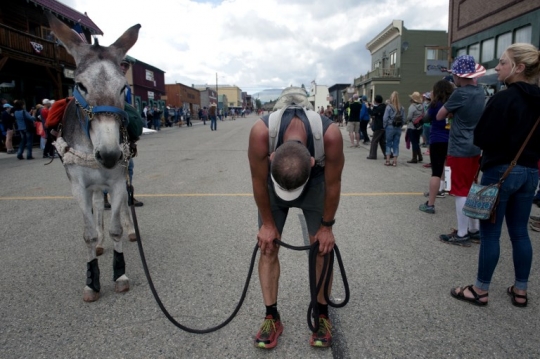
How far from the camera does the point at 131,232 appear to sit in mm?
4734

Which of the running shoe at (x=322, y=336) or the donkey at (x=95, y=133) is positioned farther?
the donkey at (x=95, y=133)

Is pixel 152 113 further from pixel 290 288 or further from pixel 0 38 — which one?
pixel 290 288

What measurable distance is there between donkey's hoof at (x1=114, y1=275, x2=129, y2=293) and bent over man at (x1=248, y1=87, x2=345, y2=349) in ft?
4.76

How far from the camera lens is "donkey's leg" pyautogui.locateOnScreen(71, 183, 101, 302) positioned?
127 inches

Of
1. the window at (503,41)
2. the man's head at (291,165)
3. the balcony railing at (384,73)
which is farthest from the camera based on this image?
the balcony railing at (384,73)

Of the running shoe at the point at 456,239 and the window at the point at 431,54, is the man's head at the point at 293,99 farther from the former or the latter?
the window at the point at 431,54

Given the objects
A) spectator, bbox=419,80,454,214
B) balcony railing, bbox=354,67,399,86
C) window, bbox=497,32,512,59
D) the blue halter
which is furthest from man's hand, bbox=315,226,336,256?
balcony railing, bbox=354,67,399,86

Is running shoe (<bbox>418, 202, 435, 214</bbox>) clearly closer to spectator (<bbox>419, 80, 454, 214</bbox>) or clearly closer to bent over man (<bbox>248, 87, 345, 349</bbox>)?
spectator (<bbox>419, 80, 454, 214</bbox>)

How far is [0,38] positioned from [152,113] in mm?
15713

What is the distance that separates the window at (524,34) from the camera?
17888 mm

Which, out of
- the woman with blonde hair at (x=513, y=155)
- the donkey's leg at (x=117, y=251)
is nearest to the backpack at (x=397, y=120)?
the woman with blonde hair at (x=513, y=155)

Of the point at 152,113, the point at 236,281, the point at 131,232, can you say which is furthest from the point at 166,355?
the point at 152,113

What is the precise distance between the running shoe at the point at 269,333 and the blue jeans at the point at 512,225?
1730 mm

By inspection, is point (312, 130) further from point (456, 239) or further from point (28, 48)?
point (28, 48)
